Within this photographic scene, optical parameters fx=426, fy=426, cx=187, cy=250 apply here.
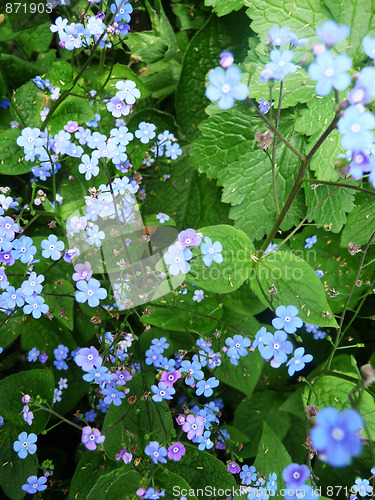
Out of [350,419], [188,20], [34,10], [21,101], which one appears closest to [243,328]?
[350,419]

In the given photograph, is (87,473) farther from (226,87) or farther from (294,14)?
(294,14)

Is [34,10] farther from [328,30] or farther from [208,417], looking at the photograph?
[208,417]

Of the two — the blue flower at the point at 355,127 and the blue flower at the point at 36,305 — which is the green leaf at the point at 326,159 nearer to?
the blue flower at the point at 355,127

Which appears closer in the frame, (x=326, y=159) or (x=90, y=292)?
(x=90, y=292)

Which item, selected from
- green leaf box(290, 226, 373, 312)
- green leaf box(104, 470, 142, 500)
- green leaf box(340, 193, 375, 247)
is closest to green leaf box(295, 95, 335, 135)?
green leaf box(340, 193, 375, 247)

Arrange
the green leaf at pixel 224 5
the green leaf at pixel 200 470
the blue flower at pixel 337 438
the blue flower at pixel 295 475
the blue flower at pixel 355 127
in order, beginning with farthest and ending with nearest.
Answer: the green leaf at pixel 224 5 < the green leaf at pixel 200 470 < the blue flower at pixel 295 475 < the blue flower at pixel 355 127 < the blue flower at pixel 337 438

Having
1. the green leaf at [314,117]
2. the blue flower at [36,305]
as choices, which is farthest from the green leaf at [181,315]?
the green leaf at [314,117]

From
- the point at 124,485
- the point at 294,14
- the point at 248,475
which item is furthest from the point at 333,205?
the point at 124,485
